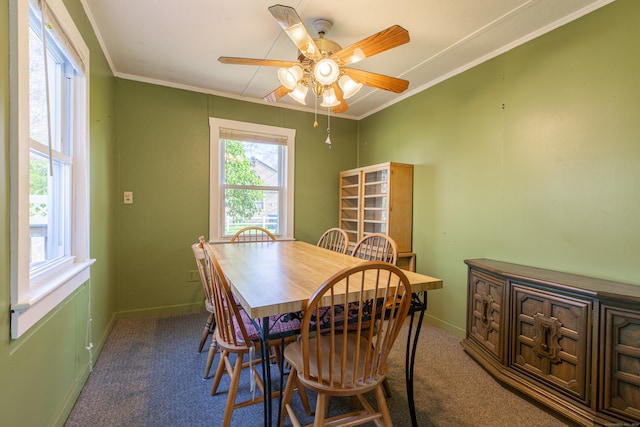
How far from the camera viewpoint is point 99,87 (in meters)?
2.27

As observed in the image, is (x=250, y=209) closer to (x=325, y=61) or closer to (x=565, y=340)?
(x=325, y=61)

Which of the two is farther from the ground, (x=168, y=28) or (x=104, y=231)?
(x=168, y=28)

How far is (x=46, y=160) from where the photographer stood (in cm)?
148

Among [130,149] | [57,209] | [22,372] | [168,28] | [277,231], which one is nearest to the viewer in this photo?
[22,372]

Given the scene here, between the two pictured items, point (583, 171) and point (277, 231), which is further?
point (277, 231)

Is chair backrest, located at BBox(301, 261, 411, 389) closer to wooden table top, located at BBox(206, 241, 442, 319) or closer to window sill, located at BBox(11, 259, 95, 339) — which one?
wooden table top, located at BBox(206, 241, 442, 319)

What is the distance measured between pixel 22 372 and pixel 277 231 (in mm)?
2695

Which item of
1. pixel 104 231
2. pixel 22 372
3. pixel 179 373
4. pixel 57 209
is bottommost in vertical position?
pixel 179 373

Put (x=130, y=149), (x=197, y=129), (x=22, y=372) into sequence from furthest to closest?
(x=197, y=129), (x=130, y=149), (x=22, y=372)

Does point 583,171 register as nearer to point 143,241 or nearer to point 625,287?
point 625,287

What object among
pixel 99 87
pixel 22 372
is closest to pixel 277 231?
pixel 99 87

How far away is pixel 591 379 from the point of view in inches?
59.1

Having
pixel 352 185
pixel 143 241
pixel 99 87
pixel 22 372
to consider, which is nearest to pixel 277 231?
pixel 352 185

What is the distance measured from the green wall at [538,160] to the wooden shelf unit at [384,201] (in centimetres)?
12
